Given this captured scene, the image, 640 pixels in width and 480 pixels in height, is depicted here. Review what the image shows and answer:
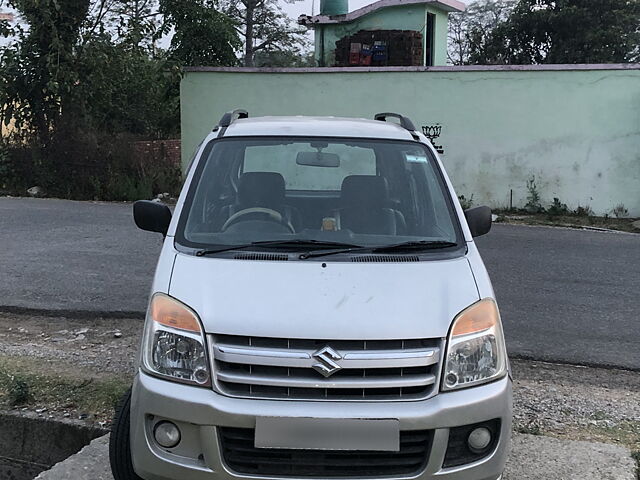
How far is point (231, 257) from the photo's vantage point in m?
3.20

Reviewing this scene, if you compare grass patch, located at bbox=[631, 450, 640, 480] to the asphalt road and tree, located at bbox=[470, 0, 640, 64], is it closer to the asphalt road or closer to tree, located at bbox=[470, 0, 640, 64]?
the asphalt road

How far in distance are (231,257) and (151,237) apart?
6797 millimetres

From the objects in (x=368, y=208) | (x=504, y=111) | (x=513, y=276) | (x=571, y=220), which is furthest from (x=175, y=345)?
(x=504, y=111)

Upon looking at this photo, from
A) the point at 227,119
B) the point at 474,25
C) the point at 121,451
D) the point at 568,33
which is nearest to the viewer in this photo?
the point at 121,451

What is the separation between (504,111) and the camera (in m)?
13.2

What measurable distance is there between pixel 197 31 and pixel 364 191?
1227 centimetres

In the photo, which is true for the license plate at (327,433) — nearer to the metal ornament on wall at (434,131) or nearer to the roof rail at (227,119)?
the roof rail at (227,119)

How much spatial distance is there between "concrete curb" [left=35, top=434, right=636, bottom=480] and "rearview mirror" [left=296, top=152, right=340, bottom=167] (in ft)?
6.27

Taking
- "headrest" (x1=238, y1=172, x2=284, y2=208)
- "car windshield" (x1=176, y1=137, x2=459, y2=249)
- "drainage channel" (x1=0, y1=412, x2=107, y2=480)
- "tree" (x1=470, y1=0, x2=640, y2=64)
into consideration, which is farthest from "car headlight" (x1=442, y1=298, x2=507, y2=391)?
"tree" (x1=470, y1=0, x2=640, y2=64)

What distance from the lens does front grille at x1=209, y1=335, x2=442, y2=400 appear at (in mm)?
2654

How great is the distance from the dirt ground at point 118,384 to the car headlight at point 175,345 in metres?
1.16

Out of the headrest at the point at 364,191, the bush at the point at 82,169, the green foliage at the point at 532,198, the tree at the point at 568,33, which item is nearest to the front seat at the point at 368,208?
the headrest at the point at 364,191

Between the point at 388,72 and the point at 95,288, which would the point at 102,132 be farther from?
the point at 95,288

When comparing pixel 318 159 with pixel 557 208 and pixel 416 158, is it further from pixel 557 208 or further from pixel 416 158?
pixel 557 208
